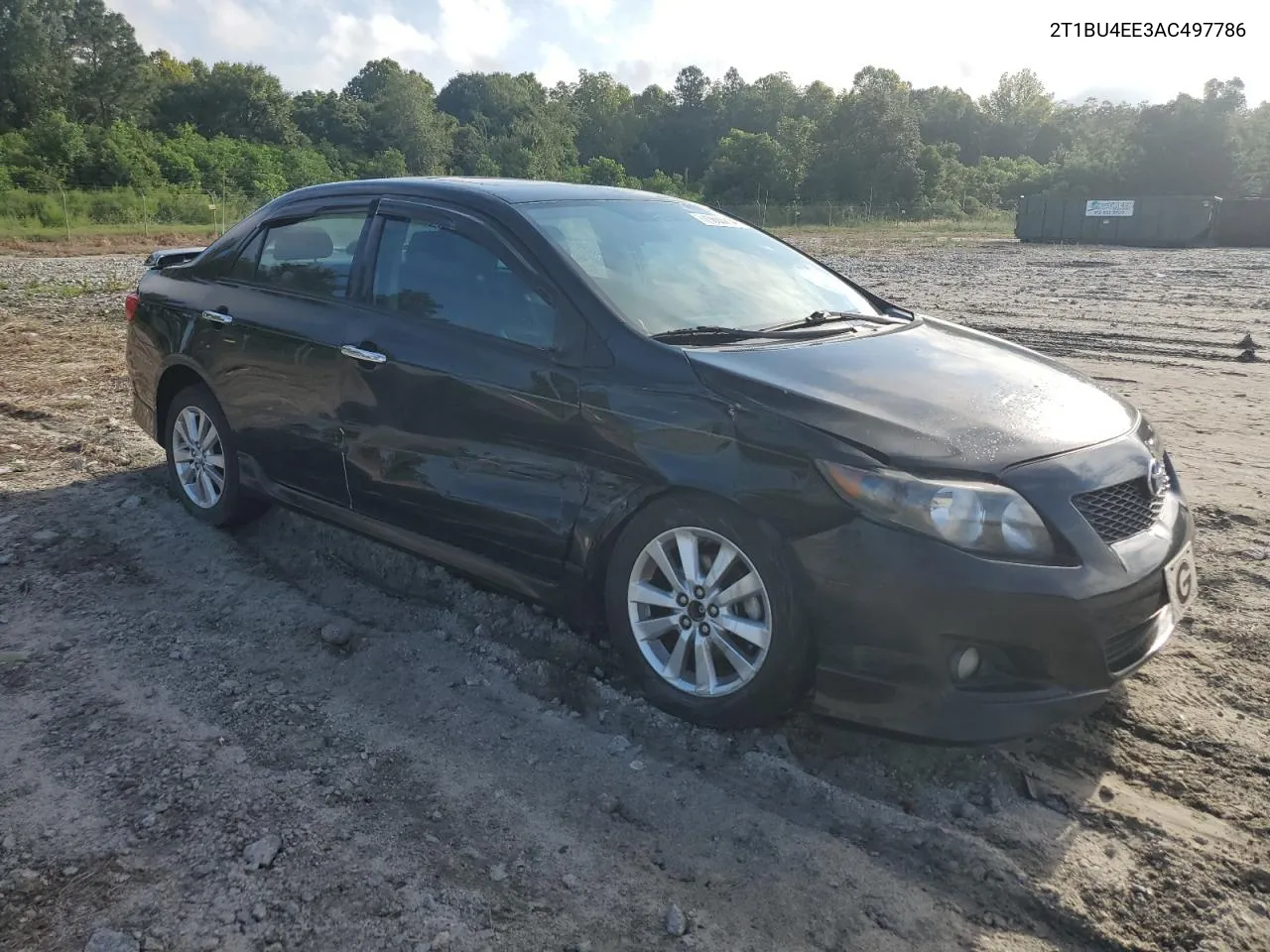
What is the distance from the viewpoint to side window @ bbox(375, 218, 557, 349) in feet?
12.1

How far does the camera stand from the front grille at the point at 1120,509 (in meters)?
3.01

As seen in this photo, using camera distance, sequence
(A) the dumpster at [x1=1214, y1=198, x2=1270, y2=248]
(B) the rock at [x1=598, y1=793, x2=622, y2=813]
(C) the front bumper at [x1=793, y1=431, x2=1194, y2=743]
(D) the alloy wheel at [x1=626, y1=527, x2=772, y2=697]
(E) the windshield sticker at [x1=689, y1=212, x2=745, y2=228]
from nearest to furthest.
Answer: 1. (C) the front bumper at [x1=793, y1=431, x2=1194, y2=743]
2. (B) the rock at [x1=598, y1=793, x2=622, y2=813]
3. (D) the alloy wheel at [x1=626, y1=527, x2=772, y2=697]
4. (E) the windshield sticker at [x1=689, y1=212, x2=745, y2=228]
5. (A) the dumpster at [x1=1214, y1=198, x2=1270, y2=248]

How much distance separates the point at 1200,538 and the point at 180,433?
16.9 feet

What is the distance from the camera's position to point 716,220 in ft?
15.2

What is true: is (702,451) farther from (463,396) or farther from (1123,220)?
(1123,220)

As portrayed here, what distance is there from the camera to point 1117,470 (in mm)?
3172

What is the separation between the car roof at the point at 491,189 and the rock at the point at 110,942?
9.14 ft

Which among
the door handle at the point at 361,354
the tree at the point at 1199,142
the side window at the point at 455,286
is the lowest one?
the door handle at the point at 361,354

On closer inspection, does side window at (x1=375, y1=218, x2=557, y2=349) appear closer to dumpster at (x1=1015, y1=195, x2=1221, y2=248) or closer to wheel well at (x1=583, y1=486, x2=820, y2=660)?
wheel well at (x1=583, y1=486, x2=820, y2=660)

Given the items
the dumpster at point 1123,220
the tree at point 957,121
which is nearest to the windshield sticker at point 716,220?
the dumpster at point 1123,220

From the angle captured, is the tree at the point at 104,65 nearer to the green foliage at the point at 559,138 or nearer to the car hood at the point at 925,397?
the green foliage at the point at 559,138

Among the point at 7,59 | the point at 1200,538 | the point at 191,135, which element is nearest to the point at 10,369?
the point at 1200,538

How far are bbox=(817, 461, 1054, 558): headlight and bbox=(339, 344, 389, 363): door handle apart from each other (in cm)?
201

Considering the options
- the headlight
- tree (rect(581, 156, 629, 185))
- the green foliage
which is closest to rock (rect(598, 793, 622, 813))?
the headlight
